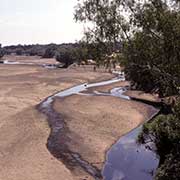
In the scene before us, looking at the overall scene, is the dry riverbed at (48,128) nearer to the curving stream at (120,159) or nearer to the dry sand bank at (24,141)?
the dry sand bank at (24,141)

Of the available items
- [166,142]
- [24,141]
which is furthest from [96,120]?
[166,142]

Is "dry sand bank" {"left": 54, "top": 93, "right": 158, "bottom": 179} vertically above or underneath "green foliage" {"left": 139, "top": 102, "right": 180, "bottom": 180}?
underneath

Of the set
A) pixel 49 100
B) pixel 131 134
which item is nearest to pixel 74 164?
pixel 131 134

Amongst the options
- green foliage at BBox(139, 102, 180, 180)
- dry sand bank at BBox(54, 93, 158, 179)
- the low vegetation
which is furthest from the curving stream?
the low vegetation

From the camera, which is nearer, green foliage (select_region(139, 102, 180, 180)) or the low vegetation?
the low vegetation

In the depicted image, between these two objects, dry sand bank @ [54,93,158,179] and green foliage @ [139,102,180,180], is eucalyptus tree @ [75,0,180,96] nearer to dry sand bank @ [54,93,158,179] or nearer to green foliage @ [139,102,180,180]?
green foliage @ [139,102,180,180]

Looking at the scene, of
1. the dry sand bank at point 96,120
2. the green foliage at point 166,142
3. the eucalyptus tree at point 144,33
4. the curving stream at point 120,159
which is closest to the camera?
the eucalyptus tree at point 144,33

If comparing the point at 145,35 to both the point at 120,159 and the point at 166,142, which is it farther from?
the point at 120,159


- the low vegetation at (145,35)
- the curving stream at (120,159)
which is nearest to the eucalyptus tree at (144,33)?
the low vegetation at (145,35)

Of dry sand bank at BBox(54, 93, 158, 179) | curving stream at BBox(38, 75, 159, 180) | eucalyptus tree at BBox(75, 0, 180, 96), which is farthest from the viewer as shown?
dry sand bank at BBox(54, 93, 158, 179)
